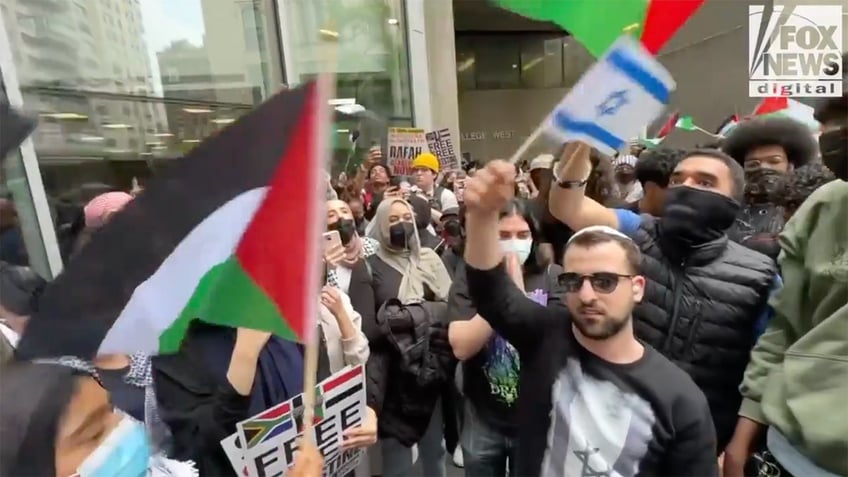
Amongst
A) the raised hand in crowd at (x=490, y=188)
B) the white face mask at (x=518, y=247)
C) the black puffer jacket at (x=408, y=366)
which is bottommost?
the black puffer jacket at (x=408, y=366)

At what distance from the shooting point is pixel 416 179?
5828mm

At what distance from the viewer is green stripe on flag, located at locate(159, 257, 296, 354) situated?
1.04 metres

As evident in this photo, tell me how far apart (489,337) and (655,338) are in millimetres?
462

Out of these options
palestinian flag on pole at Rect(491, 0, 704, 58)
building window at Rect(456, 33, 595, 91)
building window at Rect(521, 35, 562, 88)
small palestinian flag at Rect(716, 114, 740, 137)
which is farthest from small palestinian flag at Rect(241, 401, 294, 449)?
building window at Rect(521, 35, 562, 88)

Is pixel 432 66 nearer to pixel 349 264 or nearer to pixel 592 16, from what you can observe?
pixel 349 264

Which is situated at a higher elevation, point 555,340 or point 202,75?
point 202,75

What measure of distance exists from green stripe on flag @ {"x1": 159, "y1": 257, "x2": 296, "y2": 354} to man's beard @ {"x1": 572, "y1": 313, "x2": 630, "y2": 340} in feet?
2.18

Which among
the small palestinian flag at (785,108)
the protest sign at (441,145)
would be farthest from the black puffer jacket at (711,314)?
the protest sign at (441,145)

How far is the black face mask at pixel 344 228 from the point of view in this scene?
247 centimetres

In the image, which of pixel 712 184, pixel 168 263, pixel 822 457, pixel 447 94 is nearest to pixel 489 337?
pixel 712 184

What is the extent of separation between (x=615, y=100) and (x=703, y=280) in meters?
0.64

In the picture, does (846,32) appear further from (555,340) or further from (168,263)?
(168,263)

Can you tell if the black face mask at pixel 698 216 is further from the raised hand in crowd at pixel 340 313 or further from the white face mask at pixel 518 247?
the raised hand in crowd at pixel 340 313

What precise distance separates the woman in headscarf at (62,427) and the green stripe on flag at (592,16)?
40.6 inches
